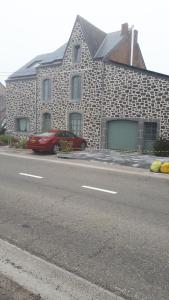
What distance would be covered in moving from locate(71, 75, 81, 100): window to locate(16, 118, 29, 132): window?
5967 mm

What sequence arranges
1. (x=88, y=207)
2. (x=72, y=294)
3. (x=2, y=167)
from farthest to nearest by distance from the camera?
(x=2, y=167) < (x=88, y=207) < (x=72, y=294)

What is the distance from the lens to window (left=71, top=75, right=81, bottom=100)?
74.4 feet

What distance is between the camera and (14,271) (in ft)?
12.2

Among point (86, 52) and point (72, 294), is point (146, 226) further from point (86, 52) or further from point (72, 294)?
point (86, 52)

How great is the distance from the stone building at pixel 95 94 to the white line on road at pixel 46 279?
1569 cm

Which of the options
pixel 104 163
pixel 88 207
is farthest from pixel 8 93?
pixel 88 207

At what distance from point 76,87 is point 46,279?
20.5 meters

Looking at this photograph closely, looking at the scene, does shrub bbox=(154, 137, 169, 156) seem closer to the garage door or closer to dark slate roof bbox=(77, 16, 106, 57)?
the garage door

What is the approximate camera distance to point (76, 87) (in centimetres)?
2294

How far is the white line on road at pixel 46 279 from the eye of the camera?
3.27 meters

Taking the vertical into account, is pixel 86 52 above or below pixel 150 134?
above

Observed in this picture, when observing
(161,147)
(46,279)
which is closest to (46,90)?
(161,147)

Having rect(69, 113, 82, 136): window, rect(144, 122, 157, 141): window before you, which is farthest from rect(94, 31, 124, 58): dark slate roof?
rect(144, 122, 157, 141): window

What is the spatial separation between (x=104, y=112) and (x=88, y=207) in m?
15.1
